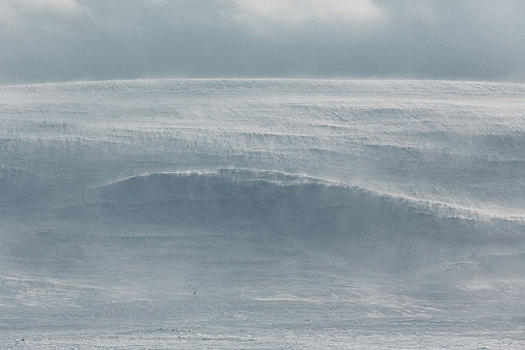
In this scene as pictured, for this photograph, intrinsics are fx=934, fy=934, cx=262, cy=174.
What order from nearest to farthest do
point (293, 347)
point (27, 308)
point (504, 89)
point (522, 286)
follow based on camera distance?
1. point (293, 347)
2. point (27, 308)
3. point (522, 286)
4. point (504, 89)

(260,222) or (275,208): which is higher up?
(275,208)

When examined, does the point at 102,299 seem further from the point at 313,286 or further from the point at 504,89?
the point at 504,89

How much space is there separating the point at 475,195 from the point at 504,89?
756cm

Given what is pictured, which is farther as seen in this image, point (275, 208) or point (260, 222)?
point (275, 208)

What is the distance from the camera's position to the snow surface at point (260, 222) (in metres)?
14.8

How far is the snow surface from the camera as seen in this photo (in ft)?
48.5

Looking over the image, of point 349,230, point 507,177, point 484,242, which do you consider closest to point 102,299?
point 349,230

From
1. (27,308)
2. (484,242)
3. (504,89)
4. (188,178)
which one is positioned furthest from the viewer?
(504,89)

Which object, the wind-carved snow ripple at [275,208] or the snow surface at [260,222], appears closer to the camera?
the snow surface at [260,222]

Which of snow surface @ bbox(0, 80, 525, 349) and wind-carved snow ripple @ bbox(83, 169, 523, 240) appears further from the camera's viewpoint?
wind-carved snow ripple @ bbox(83, 169, 523, 240)

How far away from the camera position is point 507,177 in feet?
65.0

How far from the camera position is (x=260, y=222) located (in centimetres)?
1800

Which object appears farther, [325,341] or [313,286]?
[313,286]

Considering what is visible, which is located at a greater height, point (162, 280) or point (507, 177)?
point (507, 177)
